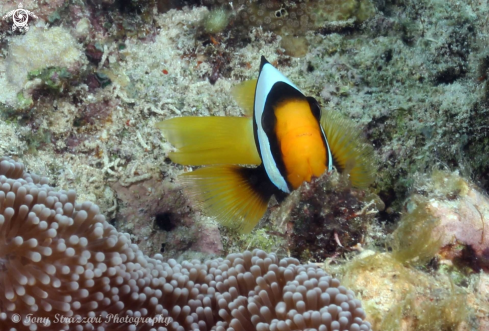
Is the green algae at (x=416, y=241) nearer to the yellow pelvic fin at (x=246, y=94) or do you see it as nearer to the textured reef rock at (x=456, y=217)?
the textured reef rock at (x=456, y=217)

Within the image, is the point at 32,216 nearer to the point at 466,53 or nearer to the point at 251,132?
the point at 251,132

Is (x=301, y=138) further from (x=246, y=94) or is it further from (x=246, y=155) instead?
(x=246, y=94)

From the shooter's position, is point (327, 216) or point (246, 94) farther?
point (246, 94)

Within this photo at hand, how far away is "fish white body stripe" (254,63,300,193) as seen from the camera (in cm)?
223

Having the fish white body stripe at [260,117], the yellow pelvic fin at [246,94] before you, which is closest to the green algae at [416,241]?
the fish white body stripe at [260,117]

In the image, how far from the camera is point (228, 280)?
1.82 meters


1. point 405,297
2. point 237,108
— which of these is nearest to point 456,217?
point 405,297

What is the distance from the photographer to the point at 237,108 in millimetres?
3344

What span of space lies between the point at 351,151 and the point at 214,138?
0.88m

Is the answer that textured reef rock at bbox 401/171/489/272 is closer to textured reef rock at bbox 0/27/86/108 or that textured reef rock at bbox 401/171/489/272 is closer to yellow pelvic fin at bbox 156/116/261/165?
yellow pelvic fin at bbox 156/116/261/165

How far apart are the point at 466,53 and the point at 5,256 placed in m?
3.63

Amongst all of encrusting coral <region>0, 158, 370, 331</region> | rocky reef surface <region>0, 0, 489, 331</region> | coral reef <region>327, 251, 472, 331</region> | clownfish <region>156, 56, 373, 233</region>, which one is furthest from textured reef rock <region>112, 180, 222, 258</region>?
coral reef <region>327, 251, 472, 331</region>

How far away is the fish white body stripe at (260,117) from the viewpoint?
7.31 feet

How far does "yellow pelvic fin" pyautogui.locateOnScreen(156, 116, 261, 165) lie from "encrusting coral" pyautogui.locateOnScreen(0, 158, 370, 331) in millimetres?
823
